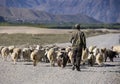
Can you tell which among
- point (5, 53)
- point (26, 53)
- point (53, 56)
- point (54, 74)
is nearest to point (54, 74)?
point (54, 74)

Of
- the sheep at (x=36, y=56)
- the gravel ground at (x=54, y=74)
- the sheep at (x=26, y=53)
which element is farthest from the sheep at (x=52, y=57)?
the sheep at (x=26, y=53)

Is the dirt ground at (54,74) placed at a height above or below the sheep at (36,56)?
below

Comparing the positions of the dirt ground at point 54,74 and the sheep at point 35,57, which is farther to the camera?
the sheep at point 35,57

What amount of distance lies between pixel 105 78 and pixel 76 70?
8.74 feet

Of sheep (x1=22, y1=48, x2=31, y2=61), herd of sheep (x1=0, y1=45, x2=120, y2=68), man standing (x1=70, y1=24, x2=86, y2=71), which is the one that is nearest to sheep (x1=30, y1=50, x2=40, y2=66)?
herd of sheep (x1=0, y1=45, x2=120, y2=68)

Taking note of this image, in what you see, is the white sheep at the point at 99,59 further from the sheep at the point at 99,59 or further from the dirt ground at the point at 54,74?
the dirt ground at the point at 54,74

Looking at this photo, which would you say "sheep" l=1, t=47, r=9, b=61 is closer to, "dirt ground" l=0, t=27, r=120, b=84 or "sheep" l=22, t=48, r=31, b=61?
"sheep" l=22, t=48, r=31, b=61

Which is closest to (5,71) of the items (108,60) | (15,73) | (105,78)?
(15,73)

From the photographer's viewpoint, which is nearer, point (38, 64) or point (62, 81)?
point (62, 81)

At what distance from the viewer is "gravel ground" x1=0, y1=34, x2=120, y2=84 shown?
18.7 m

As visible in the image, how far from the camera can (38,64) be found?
24922 mm

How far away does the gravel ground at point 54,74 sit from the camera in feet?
61.4

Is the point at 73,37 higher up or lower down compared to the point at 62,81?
higher up

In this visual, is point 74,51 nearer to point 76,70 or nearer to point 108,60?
point 76,70
